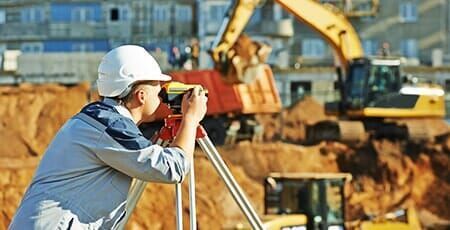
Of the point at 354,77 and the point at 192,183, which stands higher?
the point at 192,183

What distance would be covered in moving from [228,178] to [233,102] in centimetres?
2612

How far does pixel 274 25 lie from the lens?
2094 inches

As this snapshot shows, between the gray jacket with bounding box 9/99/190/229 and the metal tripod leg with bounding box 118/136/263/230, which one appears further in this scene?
the metal tripod leg with bounding box 118/136/263/230

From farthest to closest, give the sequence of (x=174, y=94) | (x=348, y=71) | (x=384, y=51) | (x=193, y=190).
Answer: (x=384, y=51)
(x=348, y=71)
(x=193, y=190)
(x=174, y=94)

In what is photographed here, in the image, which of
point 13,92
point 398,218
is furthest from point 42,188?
point 13,92

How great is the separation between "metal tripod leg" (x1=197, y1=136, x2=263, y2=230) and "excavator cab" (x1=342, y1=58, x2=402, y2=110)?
22.8 m

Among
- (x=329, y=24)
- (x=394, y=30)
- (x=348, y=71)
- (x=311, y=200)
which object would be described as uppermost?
(x=329, y=24)

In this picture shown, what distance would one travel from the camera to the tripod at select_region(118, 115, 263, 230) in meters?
4.37

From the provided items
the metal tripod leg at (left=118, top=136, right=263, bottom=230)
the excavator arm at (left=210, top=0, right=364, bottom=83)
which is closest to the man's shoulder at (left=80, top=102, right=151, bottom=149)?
the metal tripod leg at (left=118, top=136, right=263, bottom=230)

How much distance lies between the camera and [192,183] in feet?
14.6

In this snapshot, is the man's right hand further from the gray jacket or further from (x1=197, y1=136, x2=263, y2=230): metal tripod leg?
(x1=197, y1=136, x2=263, y2=230): metal tripod leg

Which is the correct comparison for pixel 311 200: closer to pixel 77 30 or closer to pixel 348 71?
pixel 348 71

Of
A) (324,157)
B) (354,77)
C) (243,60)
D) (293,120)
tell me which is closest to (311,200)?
(243,60)

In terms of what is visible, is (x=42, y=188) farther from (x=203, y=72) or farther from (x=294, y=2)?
(x=203, y=72)
